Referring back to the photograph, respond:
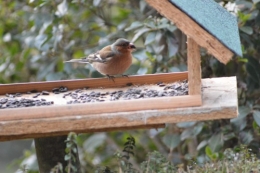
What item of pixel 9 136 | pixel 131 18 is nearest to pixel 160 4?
pixel 9 136

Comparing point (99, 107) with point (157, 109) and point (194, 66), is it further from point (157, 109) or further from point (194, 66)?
point (194, 66)

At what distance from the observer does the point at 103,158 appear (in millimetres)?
5969

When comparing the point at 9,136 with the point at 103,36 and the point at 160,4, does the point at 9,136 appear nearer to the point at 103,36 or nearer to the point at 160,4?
the point at 160,4

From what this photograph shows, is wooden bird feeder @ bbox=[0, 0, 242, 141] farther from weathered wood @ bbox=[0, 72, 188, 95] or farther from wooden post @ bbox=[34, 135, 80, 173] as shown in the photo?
weathered wood @ bbox=[0, 72, 188, 95]

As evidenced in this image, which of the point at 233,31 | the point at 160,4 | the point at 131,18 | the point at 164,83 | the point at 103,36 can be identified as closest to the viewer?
the point at 160,4

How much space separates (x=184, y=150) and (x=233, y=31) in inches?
111

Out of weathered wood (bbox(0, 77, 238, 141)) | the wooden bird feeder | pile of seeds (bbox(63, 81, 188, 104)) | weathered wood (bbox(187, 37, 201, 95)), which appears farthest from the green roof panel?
pile of seeds (bbox(63, 81, 188, 104))

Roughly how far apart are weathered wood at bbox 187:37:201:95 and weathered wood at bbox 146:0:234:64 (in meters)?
0.11

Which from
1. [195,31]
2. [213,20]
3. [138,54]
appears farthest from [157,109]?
[138,54]

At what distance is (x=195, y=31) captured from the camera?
3.16m

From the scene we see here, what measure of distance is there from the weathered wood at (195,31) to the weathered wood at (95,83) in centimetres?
85

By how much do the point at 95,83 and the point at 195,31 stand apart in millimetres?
1101

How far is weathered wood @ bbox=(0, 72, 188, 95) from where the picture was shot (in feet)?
13.2

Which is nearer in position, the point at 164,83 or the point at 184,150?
the point at 164,83
